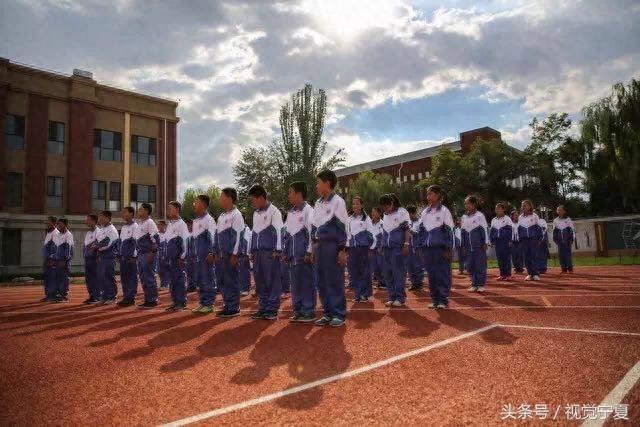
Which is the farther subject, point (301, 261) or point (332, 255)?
point (301, 261)

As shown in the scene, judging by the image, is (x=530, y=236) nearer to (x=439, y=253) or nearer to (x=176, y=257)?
(x=439, y=253)

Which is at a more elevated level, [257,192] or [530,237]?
[257,192]

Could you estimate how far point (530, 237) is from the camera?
1328 centimetres

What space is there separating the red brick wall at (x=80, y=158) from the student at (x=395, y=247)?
2621cm

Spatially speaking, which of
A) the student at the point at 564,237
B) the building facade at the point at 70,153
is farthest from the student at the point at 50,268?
the building facade at the point at 70,153

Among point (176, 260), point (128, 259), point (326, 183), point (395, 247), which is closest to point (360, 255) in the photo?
point (395, 247)

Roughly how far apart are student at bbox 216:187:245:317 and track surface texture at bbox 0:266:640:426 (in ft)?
2.16

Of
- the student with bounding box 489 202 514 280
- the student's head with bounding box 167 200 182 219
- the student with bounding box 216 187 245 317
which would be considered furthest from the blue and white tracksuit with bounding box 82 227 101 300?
the student with bounding box 489 202 514 280

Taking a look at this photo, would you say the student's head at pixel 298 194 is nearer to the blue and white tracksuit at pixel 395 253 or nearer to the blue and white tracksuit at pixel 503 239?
the blue and white tracksuit at pixel 395 253

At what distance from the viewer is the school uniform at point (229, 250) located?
759 cm

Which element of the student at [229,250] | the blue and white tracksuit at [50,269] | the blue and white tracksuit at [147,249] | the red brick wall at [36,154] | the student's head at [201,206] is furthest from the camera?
the red brick wall at [36,154]

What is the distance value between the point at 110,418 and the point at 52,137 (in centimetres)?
3083

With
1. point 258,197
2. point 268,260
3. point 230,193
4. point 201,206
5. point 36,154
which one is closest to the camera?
point 268,260

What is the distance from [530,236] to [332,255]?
931cm
